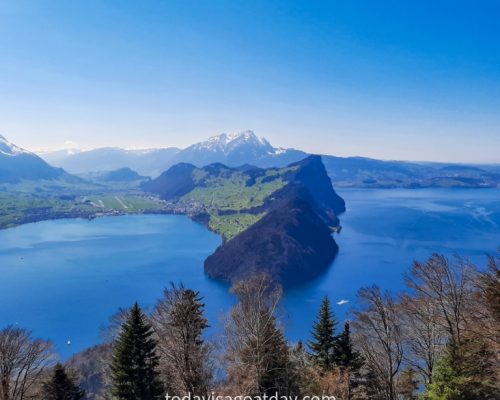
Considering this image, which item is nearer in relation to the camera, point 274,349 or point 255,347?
point 255,347

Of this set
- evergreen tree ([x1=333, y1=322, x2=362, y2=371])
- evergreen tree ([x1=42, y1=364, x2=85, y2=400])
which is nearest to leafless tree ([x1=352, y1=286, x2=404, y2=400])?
evergreen tree ([x1=333, y1=322, x2=362, y2=371])

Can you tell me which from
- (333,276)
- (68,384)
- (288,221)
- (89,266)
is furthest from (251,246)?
(68,384)

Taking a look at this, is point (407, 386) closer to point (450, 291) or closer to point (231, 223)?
point (450, 291)

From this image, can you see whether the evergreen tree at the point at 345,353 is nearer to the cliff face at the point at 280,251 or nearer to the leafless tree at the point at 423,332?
the leafless tree at the point at 423,332

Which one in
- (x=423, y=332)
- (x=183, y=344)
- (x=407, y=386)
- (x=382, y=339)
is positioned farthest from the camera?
(x=407, y=386)

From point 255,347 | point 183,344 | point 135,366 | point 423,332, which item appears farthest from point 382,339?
point 135,366

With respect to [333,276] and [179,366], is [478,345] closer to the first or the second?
[179,366]
